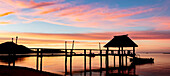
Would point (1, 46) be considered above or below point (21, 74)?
above

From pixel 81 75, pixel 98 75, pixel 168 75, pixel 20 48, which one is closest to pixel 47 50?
pixel 20 48

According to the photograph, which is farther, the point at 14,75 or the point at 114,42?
the point at 114,42

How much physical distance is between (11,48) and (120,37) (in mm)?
18716

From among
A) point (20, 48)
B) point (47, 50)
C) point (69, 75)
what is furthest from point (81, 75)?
point (20, 48)

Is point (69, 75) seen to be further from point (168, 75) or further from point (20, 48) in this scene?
point (168, 75)

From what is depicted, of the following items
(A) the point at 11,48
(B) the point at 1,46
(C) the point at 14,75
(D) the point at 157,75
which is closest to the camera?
(C) the point at 14,75

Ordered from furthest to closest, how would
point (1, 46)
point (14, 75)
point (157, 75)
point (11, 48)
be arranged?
point (157, 75) → point (1, 46) → point (11, 48) → point (14, 75)

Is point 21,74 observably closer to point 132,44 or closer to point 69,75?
point 69,75

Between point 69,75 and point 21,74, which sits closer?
point 21,74

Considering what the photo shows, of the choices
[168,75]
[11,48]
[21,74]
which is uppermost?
[11,48]

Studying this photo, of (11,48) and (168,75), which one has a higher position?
(11,48)

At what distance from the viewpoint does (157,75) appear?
30.9m

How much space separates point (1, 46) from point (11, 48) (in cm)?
424

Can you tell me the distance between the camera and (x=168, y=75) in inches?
1231
